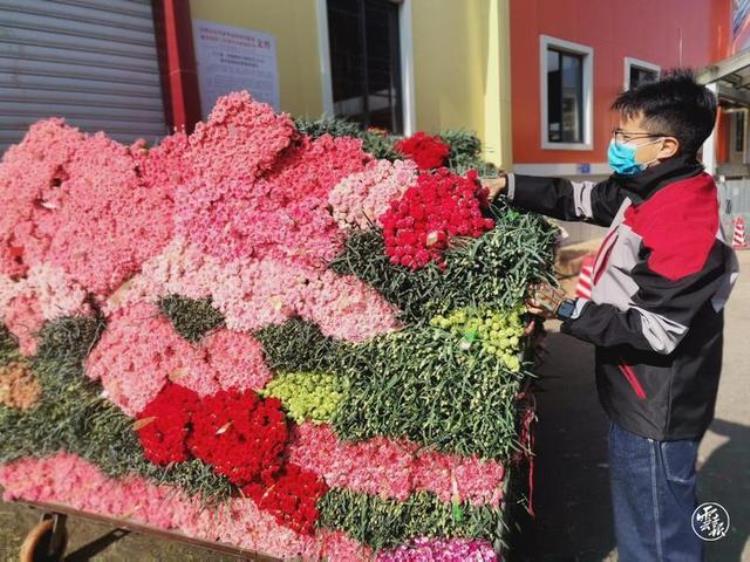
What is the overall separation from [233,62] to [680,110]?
4261 millimetres

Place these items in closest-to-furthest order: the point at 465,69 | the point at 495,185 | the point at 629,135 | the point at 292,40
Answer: the point at 629,135, the point at 495,185, the point at 292,40, the point at 465,69

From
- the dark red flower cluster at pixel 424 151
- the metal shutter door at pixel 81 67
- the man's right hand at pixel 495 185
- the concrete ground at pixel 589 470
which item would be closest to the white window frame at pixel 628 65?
the concrete ground at pixel 589 470

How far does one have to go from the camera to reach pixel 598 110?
1042 cm

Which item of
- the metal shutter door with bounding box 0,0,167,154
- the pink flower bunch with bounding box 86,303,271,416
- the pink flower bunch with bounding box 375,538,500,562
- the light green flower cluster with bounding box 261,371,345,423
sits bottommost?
the pink flower bunch with bounding box 375,538,500,562

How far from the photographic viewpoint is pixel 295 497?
1.94 meters

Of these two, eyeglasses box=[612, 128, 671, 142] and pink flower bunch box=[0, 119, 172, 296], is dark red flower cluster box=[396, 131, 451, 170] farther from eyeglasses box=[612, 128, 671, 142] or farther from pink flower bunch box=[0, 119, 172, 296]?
pink flower bunch box=[0, 119, 172, 296]

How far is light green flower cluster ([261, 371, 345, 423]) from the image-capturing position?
6.36 ft

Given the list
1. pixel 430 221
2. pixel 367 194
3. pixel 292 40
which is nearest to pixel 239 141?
pixel 367 194

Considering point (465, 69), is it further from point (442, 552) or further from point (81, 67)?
point (442, 552)

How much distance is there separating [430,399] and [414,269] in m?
0.43

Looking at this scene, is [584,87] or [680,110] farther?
[584,87]

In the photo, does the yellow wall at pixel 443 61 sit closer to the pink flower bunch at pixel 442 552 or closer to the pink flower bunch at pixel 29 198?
the pink flower bunch at pixel 29 198

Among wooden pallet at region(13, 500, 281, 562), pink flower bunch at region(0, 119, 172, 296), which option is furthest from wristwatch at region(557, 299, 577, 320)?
pink flower bunch at region(0, 119, 172, 296)

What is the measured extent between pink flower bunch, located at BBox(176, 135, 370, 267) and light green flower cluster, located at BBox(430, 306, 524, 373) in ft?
1.62
